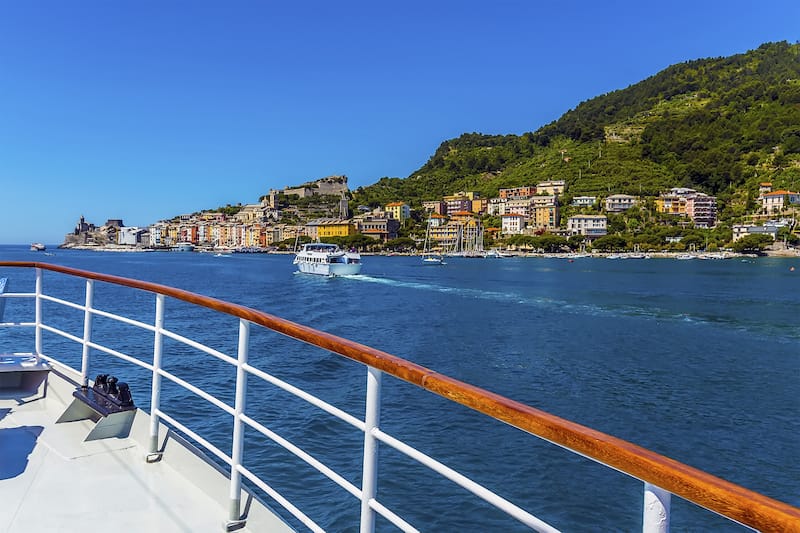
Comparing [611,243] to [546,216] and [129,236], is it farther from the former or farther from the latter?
[129,236]

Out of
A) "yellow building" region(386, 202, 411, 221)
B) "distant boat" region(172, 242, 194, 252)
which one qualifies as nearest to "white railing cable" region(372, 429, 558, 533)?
"yellow building" region(386, 202, 411, 221)

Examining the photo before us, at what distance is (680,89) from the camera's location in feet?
477

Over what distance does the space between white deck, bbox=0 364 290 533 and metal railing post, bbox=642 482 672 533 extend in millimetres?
1416

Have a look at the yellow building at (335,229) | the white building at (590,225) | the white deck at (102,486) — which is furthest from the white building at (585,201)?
the white deck at (102,486)

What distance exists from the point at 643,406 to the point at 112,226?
592ft

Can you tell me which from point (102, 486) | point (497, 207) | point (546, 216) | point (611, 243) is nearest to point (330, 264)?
point (102, 486)

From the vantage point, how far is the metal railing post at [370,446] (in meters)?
1.23

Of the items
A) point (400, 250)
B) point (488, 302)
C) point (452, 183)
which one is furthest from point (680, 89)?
point (488, 302)

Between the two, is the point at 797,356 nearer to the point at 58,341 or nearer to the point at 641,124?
the point at 58,341

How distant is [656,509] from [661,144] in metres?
134

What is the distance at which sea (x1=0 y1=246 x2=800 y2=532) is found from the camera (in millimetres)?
5586

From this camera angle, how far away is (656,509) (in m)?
0.75

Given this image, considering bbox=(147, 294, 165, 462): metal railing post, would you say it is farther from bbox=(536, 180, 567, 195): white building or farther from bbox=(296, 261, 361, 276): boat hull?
bbox=(536, 180, 567, 195): white building

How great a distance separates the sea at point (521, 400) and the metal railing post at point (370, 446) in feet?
12.7
